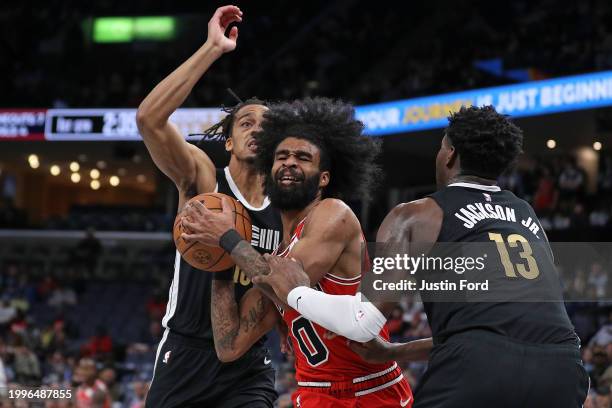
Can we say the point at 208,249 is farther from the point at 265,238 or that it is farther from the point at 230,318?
the point at 265,238

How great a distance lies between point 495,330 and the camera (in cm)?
350

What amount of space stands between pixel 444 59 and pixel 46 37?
12974 millimetres

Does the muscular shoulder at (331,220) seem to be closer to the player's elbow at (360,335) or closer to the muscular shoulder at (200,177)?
the player's elbow at (360,335)

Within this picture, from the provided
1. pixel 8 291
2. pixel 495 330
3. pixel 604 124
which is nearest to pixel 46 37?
pixel 8 291

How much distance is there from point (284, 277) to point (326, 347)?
0.45 metres

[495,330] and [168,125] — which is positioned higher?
[168,125]

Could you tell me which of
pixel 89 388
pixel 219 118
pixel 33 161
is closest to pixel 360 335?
pixel 89 388

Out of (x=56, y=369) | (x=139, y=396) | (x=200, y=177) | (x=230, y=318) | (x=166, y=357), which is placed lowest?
(x=139, y=396)

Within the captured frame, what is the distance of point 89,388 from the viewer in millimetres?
10414

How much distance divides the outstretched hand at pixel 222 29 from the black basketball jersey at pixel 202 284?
2.44ft

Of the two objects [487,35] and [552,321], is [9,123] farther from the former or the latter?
[552,321]

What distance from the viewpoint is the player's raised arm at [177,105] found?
4.56 meters

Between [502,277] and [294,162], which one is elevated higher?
[294,162]

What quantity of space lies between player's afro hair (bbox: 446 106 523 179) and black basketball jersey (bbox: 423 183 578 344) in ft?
0.42
